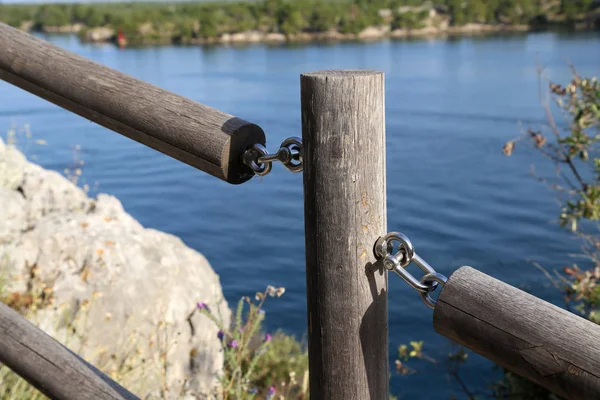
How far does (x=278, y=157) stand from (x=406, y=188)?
8.88m

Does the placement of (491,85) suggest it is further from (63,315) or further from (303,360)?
(63,315)

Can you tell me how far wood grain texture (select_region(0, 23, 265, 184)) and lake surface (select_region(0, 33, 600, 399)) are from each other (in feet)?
10.7

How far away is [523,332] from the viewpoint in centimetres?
79

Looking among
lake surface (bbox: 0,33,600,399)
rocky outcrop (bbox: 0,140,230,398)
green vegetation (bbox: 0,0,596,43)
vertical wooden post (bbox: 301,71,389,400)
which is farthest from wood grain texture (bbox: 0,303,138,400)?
green vegetation (bbox: 0,0,596,43)

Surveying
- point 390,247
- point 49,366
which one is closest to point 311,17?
point 49,366

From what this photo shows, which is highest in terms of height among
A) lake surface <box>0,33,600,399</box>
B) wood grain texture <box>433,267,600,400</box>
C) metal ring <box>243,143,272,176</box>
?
metal ring <box>243,143,272,176</box>

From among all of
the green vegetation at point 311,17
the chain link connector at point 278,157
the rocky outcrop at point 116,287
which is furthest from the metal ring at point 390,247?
the green vegetation at point 311,17

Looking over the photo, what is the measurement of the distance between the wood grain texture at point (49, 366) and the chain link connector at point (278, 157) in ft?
1.65

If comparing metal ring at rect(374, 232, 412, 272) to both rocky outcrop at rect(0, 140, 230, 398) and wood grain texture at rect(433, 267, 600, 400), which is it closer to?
wood grain texture at rect(433, 267, 600, 400)

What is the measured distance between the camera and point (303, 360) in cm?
469

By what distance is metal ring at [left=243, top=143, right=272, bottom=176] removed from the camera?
108cm

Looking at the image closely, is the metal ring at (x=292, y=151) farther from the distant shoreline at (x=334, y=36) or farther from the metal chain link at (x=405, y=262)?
the distant shoreline at (x=334, y=36)

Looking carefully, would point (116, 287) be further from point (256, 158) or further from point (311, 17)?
point (311, 17)

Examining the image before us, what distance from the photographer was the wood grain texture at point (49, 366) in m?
1.26
